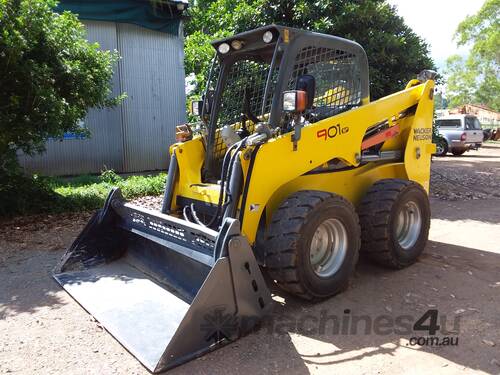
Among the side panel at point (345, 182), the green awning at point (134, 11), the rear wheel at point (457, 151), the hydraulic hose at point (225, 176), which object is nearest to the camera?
→ the hydraulic hose at point (225, 176)

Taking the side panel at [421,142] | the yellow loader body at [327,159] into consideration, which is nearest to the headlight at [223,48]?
the yellow loader body at [327,159]

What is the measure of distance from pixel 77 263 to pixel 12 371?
1786mm

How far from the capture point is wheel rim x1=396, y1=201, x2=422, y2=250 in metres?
5.02

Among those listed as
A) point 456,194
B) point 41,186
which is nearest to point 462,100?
point 456,194

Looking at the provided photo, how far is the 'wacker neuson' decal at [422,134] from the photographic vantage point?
5.36 meters

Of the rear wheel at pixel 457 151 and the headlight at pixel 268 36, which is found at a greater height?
the headlight at pixel 268 36

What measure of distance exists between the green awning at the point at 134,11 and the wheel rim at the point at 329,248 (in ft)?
27.9

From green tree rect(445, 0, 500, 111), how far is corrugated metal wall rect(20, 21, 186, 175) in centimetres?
2462

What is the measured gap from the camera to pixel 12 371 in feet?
9.98

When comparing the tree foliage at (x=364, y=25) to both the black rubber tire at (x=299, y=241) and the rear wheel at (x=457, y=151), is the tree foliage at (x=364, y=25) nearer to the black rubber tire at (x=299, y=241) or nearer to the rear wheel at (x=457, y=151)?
the black rubber tire at (x=299, y=241)

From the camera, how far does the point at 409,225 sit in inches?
202

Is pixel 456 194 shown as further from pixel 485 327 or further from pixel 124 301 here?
pixel 124 301

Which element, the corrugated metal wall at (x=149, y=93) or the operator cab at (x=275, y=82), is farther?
the corrugated metal wall at (x=149, y=93)

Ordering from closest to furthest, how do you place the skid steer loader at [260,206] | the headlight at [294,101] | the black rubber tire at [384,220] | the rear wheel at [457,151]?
1. the skid steer loader at [260,206]
2. the headlight at [294,101]
3. the black rubber tire at [384,220]
4. the rear wheel at [457,151]
